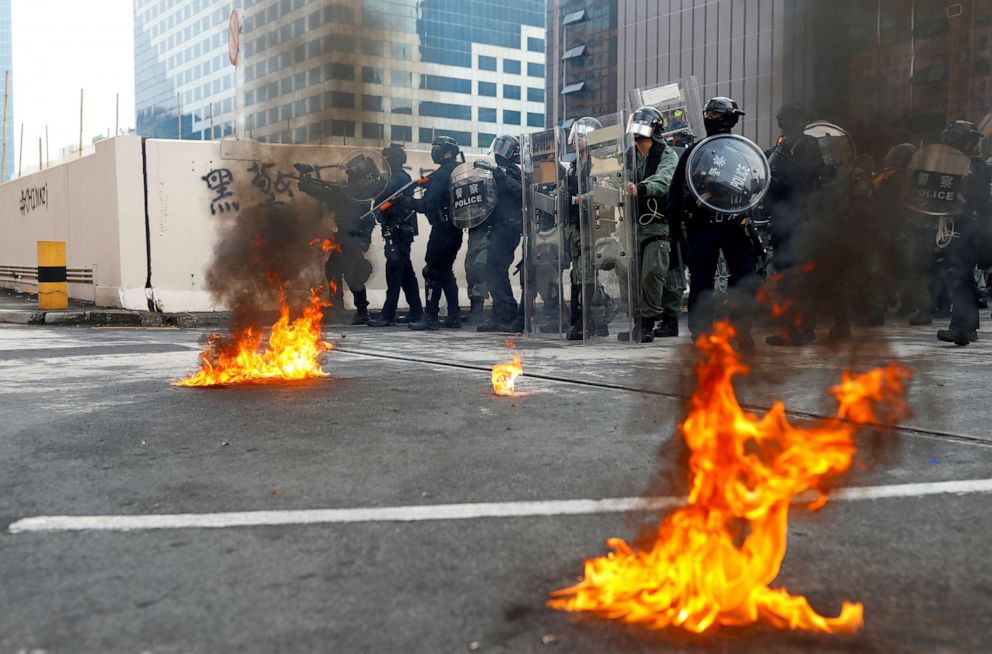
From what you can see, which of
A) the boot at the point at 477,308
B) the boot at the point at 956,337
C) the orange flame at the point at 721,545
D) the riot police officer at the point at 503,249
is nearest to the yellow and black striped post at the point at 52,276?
the boot at the point at 477,308

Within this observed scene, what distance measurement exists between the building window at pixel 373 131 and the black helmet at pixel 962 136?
11.6 ft

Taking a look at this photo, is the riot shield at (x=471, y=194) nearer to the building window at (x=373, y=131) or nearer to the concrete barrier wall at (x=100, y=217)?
the building window at (x=373, y=131)

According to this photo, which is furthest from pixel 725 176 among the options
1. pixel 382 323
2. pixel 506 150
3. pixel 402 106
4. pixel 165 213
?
pixel 165 213

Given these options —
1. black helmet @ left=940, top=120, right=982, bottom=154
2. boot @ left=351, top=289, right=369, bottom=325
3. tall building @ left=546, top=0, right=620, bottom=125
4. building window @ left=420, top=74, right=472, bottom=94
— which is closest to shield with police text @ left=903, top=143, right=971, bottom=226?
black helmet @ left=940, top=120, right=982, bottom=154

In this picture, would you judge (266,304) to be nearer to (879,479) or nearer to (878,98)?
(879,479)

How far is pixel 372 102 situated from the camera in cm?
534

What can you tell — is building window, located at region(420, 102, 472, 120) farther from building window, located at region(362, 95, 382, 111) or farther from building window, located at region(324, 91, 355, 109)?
building window, located at region(324, 91, 355, 109)

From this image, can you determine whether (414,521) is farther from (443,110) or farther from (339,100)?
(443,110)

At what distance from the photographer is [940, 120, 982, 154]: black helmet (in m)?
1.84

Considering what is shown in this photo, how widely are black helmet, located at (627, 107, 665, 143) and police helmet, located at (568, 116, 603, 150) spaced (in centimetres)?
38

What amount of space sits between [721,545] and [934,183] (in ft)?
6.32

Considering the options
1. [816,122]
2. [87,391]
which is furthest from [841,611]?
[87,391]

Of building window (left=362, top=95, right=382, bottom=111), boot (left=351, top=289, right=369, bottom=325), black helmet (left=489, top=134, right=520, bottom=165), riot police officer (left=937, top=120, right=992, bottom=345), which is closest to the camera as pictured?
building window (left=362, top=95, right=382, bottom=111)

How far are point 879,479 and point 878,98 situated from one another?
2059 millimetres
